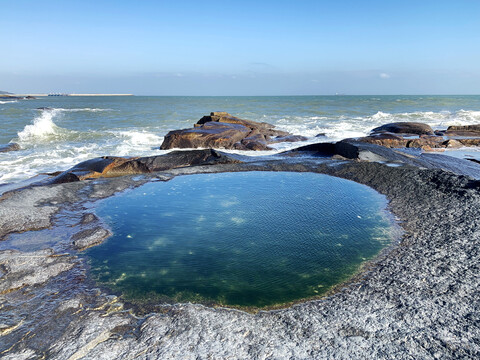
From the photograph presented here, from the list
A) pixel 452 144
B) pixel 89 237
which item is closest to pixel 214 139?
pixel 452 144

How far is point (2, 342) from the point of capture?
3.36 meters

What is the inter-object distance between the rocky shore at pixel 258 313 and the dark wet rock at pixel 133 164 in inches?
117

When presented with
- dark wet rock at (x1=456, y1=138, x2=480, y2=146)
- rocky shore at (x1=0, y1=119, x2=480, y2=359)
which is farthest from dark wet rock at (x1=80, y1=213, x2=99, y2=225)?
dark wet rock at (x1=456, y1=138, x2=480, y2=146)

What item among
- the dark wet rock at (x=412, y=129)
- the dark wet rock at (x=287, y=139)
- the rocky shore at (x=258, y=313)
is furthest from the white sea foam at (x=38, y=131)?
the dark wet rock at (x=412, y=129)

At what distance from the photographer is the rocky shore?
3225 millimetres

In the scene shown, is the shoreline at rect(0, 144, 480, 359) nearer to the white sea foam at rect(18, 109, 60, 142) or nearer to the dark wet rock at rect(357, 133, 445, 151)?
the dark wet rock at rect(357, 133, 445, 151)

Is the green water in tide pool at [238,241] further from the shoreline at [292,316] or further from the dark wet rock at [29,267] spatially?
the dark wet rock at [29,267]

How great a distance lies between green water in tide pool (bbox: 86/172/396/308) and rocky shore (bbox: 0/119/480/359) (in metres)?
0.29

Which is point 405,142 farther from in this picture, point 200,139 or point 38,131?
point 38,131

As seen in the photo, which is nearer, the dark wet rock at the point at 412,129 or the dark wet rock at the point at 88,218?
the dark wet rock at the point at 88,218

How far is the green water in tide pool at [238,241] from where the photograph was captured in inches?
174

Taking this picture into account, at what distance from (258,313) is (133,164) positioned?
8.27 m

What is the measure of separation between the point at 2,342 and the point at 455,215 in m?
7.03

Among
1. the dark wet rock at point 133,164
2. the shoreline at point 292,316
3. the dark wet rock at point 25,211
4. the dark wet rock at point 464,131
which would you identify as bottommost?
the shoreline at point 292,316
